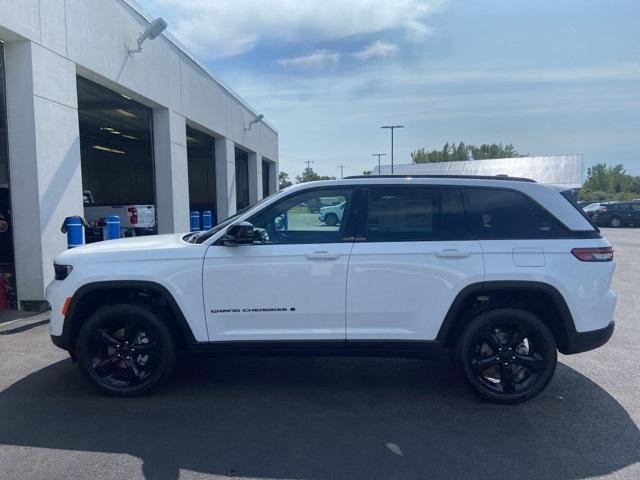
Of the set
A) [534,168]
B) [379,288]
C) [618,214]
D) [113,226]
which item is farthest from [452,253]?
[534,168]

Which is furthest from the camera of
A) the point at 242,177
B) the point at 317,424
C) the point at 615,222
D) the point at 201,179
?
the point at 615,222

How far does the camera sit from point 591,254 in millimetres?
4332

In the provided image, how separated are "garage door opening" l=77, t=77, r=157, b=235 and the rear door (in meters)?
8.36

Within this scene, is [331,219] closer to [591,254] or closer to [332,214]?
[332,214]

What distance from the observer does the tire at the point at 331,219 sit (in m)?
4.58

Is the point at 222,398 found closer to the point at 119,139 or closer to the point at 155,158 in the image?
the point at 155,158

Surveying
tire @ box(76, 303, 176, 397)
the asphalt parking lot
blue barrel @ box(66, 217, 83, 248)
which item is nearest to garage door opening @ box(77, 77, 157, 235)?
blue barrel @ box(66, 217, 83, 248)

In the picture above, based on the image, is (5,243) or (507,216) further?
(5,243)

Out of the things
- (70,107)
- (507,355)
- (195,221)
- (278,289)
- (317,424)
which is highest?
(70,107)

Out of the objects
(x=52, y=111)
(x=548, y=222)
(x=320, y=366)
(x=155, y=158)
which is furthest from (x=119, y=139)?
(x=548, y=222)

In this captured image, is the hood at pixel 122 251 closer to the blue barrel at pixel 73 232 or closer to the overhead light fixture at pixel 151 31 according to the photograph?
the blue barrel at pixel 73 232

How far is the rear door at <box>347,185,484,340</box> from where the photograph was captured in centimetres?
436

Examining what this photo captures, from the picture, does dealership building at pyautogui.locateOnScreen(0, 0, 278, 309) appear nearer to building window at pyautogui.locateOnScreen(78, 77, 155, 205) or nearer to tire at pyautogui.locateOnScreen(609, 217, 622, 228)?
building window at pyautogui.locateOnScreen(78, 77, 155, 205)

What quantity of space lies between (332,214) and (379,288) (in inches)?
30.4
